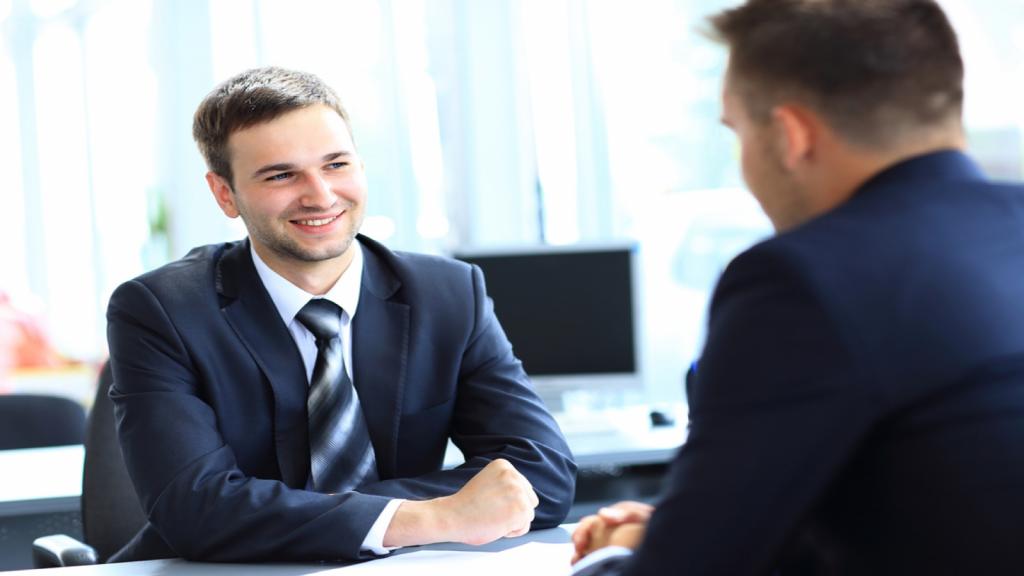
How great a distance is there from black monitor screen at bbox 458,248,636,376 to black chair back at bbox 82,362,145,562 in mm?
1410

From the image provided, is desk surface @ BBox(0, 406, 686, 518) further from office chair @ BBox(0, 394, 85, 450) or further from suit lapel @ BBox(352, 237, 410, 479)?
suit lapel @ BBox(352, 237, 410, 479)

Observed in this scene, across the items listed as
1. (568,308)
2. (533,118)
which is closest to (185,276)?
(568,308)

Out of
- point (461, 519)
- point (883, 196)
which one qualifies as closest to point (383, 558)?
point (461, 519)

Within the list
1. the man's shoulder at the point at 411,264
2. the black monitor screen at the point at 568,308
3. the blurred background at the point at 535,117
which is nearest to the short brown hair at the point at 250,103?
the man's shoulder at the point at 411,264

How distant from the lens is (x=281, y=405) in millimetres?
2045

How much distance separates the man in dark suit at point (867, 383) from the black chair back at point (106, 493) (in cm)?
164

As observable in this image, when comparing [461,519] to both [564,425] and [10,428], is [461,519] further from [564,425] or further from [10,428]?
[10,428]

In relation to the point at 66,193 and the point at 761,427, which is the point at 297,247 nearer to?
the point at 761,427

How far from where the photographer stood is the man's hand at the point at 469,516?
1754 mm

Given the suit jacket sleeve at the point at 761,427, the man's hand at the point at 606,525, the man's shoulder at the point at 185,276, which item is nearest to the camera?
the suit jacket sleeve at the point at 761,427

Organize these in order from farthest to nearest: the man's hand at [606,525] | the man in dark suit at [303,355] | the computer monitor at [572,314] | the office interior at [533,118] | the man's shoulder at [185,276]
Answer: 1. the office interior at [533,118]
2. the computer monitor at [572,314]
3. the man's shoulder at [185,276]
4. the man in dark suit at [303,355]
5. the man's hand at [606,525]

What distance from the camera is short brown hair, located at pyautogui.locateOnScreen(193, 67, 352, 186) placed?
2133mm

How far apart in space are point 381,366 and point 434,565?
530 millimetres

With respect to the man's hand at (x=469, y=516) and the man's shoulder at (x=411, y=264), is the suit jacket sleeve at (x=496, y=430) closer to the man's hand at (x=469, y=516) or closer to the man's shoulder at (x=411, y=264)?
the man's shoulder at (x=411, y=264)
